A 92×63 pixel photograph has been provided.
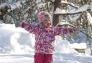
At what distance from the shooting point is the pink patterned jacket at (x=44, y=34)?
6504 millimetres

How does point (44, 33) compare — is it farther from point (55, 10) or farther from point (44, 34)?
point (55, 10)

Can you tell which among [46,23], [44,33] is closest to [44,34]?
[44,33]

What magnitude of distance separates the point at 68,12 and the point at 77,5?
1.00 m

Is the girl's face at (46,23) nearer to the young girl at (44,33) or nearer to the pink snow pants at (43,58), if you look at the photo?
the young girl at (44,33)

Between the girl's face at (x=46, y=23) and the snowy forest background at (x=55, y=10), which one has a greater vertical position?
the snowy forest background at (x=55, y=10)

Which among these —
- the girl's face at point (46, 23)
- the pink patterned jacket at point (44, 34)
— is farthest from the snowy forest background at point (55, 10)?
the girl's face at point (46, 23)

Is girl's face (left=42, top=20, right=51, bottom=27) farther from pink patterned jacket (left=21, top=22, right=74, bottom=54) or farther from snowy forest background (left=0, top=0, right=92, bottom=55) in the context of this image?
snowy forest background (left=0, top=0, right=92, bottom=55)

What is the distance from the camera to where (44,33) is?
258 inches

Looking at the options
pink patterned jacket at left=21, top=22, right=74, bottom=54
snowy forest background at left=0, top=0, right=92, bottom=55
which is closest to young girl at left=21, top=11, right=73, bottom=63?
pink patterned jacket at left=21, top=22, right=74, bottom=54

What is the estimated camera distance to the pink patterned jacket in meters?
6.50

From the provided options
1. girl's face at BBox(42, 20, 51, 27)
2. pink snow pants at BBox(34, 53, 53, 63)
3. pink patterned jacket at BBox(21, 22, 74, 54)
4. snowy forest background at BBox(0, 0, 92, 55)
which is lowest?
pink snow pants at BBox(34, 53, 53, 63)

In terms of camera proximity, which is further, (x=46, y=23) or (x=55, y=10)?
(x=55, y=10)

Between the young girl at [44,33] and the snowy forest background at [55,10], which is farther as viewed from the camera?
the snowy forest background at [55,10]

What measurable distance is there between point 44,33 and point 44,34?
0.06 feet
